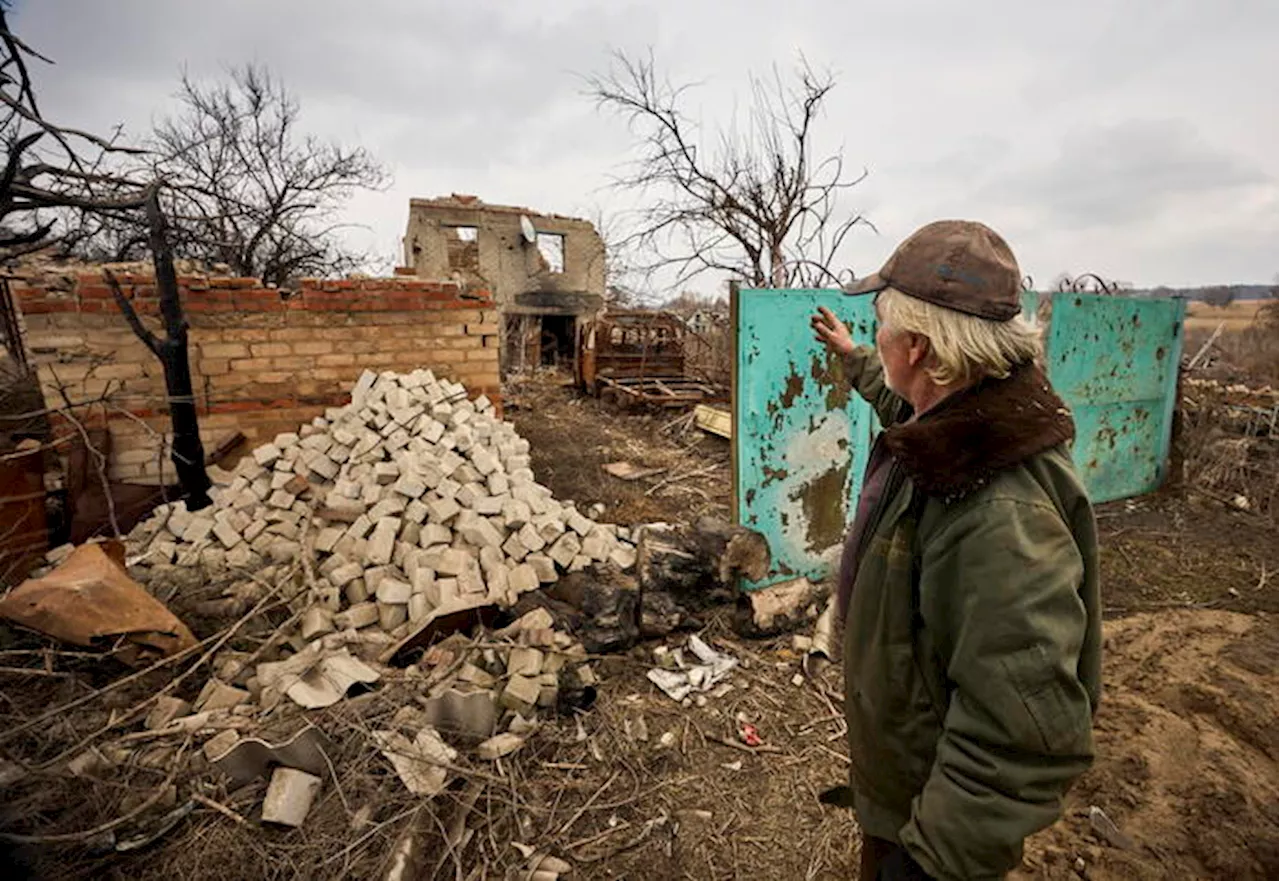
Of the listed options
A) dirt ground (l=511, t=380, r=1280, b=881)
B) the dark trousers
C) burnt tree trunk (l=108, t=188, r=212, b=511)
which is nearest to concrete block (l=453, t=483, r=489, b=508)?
dirt ground (l=511, t=380, r=1280, b=881)

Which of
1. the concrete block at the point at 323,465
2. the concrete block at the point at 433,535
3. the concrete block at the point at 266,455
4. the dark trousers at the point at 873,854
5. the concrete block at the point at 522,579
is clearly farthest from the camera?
the concrete block at the point at 266,455

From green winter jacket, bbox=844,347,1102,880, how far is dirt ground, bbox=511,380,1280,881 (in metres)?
1.40

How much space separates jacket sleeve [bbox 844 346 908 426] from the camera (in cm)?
198

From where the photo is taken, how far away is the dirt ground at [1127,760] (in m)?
2.26

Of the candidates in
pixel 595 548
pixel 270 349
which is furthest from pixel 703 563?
pixel 270 349

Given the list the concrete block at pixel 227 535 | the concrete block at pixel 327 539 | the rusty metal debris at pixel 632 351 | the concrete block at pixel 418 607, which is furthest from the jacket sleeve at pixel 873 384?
the rusty metal debris at pixel 632 351

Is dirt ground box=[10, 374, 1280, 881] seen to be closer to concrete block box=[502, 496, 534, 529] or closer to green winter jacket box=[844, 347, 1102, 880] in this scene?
concrete block box=[502, 496, 534, 529]

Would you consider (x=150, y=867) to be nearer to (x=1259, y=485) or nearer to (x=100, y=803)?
(x=100, y=803)

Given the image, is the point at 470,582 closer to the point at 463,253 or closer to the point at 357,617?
the point at 357,617

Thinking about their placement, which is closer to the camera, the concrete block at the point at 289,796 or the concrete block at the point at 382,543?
the concrete block at the point at 289,796

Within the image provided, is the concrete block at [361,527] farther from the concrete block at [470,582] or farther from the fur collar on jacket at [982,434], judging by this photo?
the fur collar on jacket at [982,434]

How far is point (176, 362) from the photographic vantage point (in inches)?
164

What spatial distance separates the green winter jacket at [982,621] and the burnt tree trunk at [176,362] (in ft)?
14.7

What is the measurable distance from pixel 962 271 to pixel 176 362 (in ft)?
16.2
